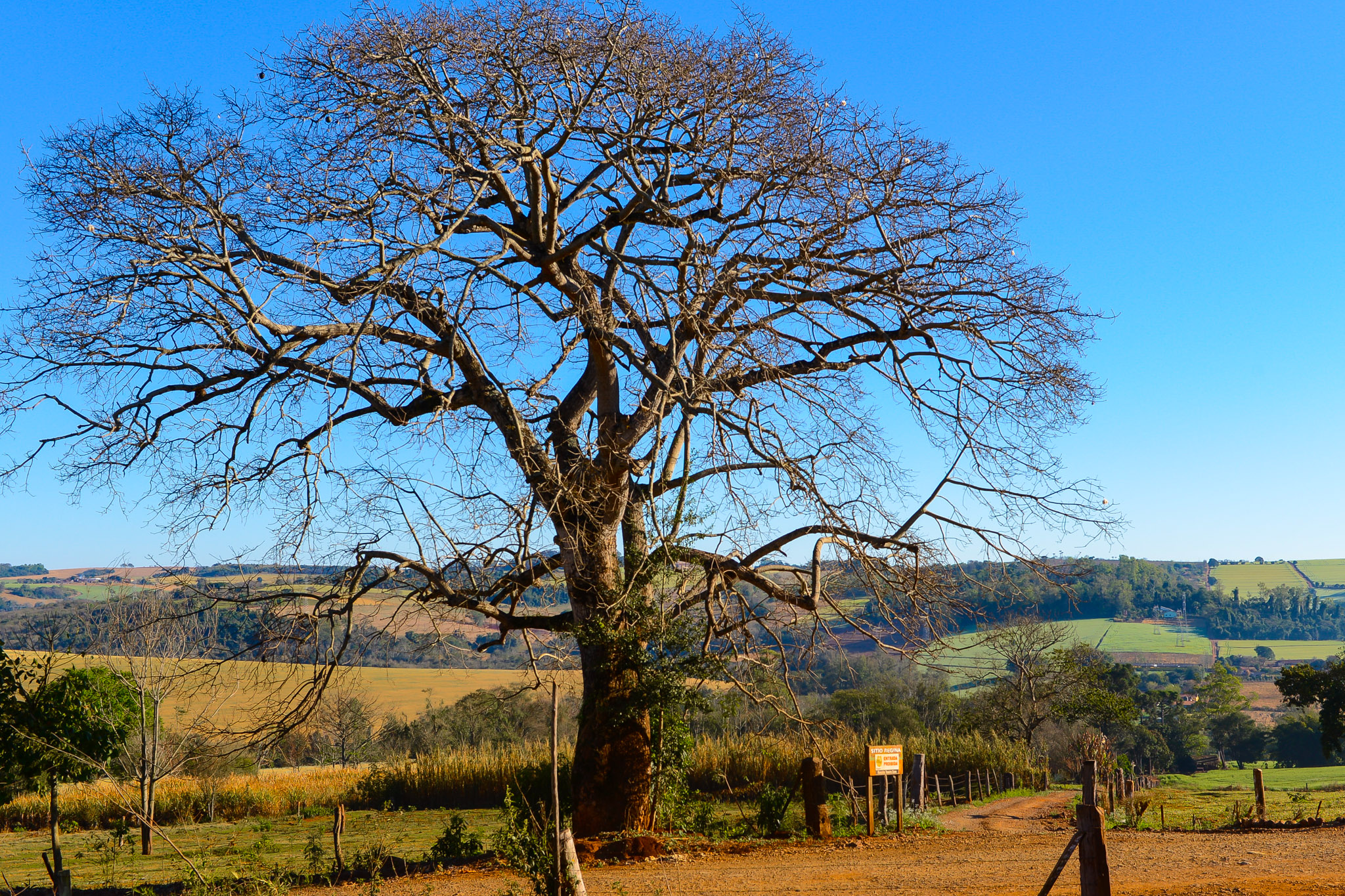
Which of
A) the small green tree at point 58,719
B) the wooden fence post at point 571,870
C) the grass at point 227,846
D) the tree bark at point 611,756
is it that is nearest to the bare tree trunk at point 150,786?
the grass at point 227,846

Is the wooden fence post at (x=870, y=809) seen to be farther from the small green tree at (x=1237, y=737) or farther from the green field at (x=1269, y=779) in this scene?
the small green tree at (x=1237, y=737)

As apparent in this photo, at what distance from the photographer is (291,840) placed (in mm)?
16750

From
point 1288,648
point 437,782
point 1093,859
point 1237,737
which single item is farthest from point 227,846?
point 1288,648

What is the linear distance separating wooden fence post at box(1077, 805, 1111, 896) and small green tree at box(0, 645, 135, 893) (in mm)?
8911

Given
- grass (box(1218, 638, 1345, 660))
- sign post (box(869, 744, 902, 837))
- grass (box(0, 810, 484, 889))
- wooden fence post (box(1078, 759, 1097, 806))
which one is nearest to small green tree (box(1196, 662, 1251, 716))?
grass (box(0, 810, 484, 889))

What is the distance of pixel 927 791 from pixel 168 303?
18355mm

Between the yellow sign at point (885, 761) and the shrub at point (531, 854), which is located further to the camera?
the yellow sign at point (885, 761)

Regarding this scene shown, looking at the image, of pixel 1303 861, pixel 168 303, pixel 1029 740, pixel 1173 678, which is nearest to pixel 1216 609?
pixel 1173 678

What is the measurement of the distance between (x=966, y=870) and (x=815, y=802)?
8.68 ft

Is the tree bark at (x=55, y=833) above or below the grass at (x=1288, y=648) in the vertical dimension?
above

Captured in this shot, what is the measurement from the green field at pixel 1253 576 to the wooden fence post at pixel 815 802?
134755 millimetres

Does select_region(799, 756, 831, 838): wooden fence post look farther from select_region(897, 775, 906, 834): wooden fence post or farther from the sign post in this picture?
select_region(897, 775, 906, 834): wooden fence post

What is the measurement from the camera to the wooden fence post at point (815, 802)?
11531mm

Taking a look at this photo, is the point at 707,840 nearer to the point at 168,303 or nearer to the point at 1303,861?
the point at 1303,861
